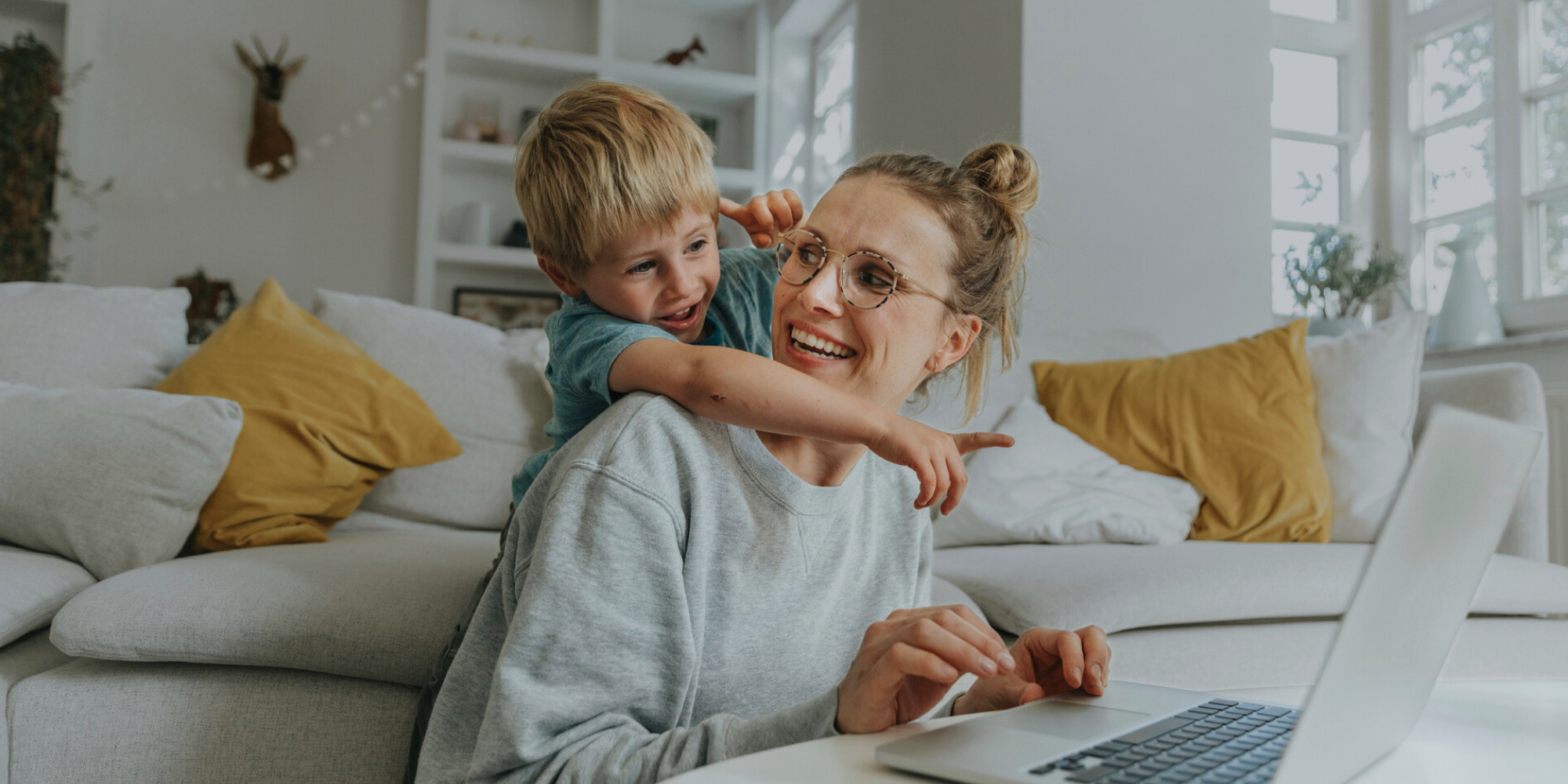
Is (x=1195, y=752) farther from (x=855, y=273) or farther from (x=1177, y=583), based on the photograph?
(x=1177, y=583)

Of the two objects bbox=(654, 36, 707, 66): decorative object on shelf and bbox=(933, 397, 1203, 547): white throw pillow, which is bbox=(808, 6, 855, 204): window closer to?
bbox=(654, 36, 707, 66): decorative object on shelf

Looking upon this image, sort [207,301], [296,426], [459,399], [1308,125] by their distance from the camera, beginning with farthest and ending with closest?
[207,301], [1308,125], [459,399], [296,426]

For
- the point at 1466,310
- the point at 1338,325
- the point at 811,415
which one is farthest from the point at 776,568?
the point at 1466,310

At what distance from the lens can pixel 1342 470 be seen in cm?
221

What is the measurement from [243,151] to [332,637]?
4744 mm

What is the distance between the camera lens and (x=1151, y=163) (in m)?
3.60

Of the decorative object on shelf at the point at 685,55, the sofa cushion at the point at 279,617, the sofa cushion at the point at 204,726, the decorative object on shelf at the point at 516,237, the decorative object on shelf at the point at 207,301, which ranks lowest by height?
the sofa cushion at the point at 204,726

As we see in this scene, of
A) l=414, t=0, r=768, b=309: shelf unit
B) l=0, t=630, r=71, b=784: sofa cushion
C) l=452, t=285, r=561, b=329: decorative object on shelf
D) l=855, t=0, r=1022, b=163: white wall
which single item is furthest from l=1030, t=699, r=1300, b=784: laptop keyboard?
l=452, t=285, r=561, b=329: decorative object on shelf

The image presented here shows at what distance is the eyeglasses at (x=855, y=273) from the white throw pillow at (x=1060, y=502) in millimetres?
1195

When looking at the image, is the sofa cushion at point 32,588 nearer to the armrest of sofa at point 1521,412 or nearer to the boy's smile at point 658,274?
the boy's smile at point 658,274

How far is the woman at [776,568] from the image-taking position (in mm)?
692

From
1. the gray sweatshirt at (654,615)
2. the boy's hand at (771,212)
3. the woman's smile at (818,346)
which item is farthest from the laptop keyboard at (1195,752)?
the boy's hand at (771,212)

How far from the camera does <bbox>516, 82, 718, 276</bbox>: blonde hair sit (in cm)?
107

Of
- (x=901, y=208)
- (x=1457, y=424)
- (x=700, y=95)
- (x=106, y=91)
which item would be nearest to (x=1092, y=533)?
(x=901, y=208)
